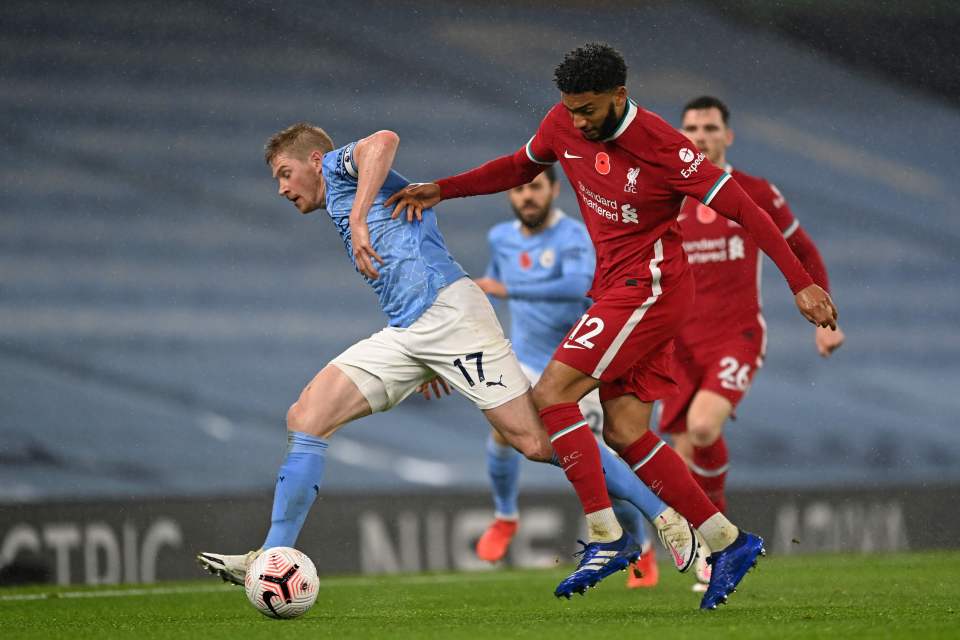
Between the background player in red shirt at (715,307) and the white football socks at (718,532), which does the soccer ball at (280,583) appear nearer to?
the white football socks at (718,532)

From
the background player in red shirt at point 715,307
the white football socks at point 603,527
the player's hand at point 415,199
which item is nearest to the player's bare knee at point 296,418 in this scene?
the player's hand at point 415,199

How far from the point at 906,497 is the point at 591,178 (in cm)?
595

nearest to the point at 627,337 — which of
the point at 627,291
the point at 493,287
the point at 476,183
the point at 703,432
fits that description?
the point at 627,291

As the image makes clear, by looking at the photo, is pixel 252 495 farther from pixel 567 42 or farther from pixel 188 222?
pixel 567 42

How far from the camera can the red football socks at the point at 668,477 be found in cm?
504

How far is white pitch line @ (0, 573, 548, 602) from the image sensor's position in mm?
6797

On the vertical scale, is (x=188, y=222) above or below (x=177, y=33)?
below

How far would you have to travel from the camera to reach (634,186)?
491cm

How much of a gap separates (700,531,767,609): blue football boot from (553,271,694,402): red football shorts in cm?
61

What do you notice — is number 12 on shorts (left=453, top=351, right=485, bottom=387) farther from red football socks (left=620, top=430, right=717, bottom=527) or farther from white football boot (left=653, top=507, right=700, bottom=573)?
white football boot (left=653, top=507, right=700, bottom=573)

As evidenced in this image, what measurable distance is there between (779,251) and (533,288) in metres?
3.11

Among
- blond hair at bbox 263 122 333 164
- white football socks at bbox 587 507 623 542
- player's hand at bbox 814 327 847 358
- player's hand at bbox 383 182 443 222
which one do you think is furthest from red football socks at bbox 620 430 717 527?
blond hair at bbox 263 122 333 164

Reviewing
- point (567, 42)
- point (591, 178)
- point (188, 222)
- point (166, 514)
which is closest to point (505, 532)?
point (166, 514)

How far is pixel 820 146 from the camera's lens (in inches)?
476
